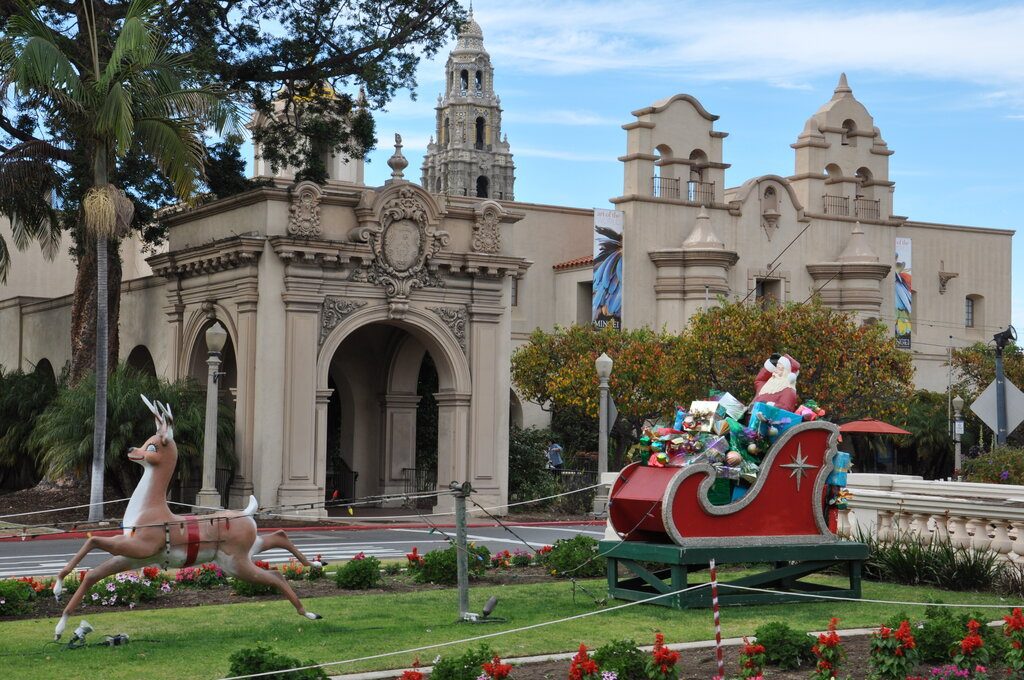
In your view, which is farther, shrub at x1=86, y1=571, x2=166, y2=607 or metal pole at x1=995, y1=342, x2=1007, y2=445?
metal pole at x1=995, y1=342, x2=1007, y2=445

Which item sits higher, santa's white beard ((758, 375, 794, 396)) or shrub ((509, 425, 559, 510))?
santa's white beard ((758, 375, 794, 396))

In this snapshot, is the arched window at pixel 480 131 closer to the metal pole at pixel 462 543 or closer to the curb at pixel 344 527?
the curb at pixel 344 527

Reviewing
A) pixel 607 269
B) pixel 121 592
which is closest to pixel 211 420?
pixel 121 592

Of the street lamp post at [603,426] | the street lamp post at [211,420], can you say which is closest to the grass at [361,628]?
the street lamp post at [211,420]

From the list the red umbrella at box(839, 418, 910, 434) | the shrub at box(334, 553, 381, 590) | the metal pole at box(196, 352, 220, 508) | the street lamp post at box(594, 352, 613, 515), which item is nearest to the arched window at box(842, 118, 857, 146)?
the red umbrella at box(839, 418, 910, 434)

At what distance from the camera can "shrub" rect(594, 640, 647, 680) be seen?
1033 centimetres

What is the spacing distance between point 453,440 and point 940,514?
16997mm

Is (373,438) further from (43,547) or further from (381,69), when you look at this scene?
(43,547)

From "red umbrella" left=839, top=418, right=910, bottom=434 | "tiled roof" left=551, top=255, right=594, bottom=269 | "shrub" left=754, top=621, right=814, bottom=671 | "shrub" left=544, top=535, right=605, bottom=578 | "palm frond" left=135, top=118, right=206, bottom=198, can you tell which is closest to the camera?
"shrub" left=754, top=621, right=814, bottom=671

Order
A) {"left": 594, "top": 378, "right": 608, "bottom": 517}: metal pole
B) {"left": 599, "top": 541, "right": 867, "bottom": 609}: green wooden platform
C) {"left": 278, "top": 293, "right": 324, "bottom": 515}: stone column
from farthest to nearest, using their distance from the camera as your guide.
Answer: {"left": 278, "top": 293, "right": 324, "bottom": 515}: stone column, {"left": 594, "top": 378, "right": 608, "bottom": 517}: metal pole, {"left": 599, "top": 541, "right": 867, "bottom": 609}: green wooden platform

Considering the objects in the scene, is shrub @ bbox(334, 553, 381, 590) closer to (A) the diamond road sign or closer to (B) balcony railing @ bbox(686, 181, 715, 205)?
(A) the diamond road sign

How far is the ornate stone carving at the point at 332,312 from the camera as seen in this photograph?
103ft

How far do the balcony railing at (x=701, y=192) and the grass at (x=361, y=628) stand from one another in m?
37.3

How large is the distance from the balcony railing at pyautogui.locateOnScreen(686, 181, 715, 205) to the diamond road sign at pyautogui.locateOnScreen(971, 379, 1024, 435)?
26628 millimetres
